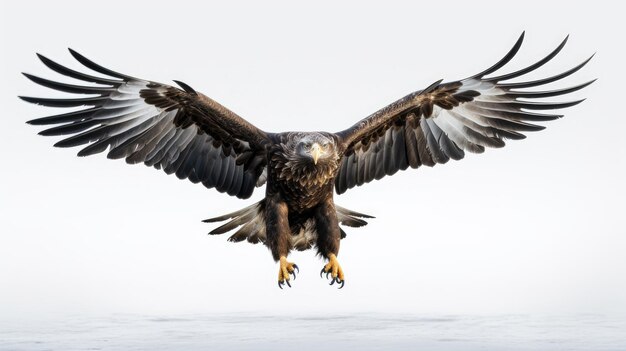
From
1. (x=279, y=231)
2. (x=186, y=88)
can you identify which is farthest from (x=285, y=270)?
(x=186, y=88)

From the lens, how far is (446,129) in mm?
11734

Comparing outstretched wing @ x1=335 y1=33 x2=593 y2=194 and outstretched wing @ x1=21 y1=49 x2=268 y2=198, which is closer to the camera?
outstretched wing @ x1=21 y1=49 x2=268 y2=198

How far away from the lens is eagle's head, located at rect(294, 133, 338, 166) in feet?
32.5

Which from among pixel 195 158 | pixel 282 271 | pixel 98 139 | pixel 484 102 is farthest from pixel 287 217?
pixel 484 102

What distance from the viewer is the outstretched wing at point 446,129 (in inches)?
456

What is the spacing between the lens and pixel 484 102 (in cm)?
1177

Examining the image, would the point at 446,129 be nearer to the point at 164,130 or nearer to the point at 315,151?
the point at 315,151

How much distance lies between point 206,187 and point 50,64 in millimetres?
2704

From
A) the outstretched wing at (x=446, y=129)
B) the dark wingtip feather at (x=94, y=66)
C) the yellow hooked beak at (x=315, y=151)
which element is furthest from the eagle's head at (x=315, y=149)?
the dark wingtip feather at (x=94, y=66)

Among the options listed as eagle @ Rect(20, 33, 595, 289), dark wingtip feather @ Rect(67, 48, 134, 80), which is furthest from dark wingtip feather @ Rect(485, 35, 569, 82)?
dark wingtip feather @ Rect(67, 48, 134, 80)

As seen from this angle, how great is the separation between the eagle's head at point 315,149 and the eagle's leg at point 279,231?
745 mm

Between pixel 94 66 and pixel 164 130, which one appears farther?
pixel 164 130

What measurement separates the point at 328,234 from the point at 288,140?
1216 mm

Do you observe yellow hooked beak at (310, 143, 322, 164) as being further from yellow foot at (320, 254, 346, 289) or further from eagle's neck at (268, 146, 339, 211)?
yellow foot at (320, 254, 346, 289)
